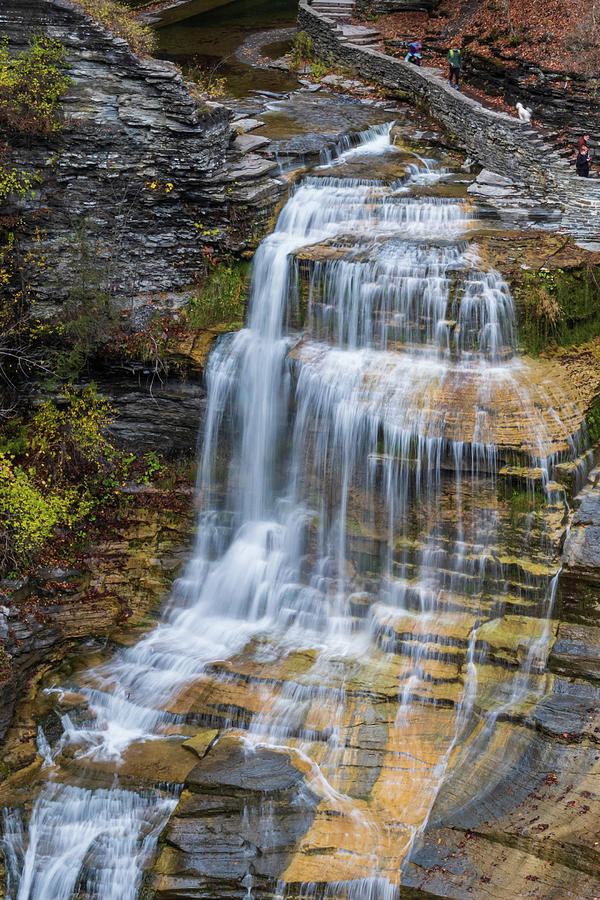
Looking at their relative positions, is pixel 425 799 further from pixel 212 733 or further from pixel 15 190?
pixel 15 190

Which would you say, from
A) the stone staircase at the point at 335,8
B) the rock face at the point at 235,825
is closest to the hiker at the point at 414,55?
the stone staircase at the point at 335,8

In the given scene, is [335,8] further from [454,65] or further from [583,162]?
[583,162]

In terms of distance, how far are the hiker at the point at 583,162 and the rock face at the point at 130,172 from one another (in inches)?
216

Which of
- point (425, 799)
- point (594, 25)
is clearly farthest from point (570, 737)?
point (594, 25)

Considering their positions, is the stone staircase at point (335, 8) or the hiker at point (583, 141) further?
the stone staircase at point (335, 8)

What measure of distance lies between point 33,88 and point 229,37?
1467cm

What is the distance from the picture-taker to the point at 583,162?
1366 centimetres

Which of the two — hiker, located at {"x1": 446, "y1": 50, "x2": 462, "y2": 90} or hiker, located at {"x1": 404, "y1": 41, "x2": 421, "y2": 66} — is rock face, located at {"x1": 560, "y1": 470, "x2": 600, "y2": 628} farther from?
hiker, located at {"x1": 404, "y1": 41, "x2": 421, "y2": 66}

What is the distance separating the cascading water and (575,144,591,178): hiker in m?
2.76

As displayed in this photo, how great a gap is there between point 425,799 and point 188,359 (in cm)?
751

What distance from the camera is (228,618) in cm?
1110

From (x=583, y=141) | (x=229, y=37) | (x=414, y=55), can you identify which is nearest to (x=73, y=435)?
(x=583, y=141)

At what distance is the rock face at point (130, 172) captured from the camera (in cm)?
1225

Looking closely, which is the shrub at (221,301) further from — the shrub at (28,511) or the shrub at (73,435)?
the shrub at (28,511)
